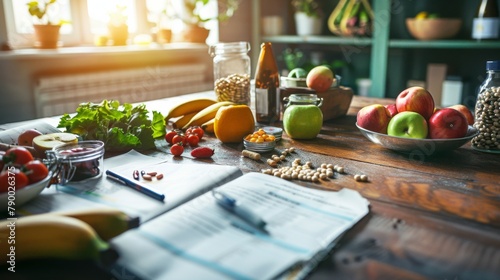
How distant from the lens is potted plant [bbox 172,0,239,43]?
304cm

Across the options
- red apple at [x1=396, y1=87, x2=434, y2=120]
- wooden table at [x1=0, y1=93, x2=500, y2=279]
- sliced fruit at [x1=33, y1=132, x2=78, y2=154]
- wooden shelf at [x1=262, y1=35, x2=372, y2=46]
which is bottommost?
wooden table at [x1=0, y1=93, x2=500, y2=279]

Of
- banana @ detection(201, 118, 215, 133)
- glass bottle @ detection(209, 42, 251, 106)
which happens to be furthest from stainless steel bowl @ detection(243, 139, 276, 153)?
glass bottle @ detection(209, 42, 251, 106)

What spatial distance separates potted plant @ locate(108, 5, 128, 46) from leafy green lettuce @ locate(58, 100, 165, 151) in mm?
1788

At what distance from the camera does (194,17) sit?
307 cm

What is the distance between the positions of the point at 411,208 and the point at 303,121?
47 cm

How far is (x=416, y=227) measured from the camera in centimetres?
62

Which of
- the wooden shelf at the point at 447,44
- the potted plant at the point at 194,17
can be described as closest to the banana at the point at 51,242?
the wooden shelf at the point at 447,44

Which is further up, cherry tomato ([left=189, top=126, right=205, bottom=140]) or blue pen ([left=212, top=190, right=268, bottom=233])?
cherry tomato ([left=189, top=126, right=205, bottom=140])

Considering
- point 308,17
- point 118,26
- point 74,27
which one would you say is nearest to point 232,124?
point 118,26

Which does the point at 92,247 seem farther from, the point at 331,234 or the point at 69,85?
the point at 69,85

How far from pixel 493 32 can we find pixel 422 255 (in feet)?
7.59

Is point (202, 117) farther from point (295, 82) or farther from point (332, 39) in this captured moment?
point (332, 39)

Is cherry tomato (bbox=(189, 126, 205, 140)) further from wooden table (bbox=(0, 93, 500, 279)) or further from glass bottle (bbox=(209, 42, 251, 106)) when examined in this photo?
glass bottle (bbox=(209, 42, 251, 106))

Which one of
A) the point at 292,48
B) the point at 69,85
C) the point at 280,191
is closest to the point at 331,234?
the point at 280,191
